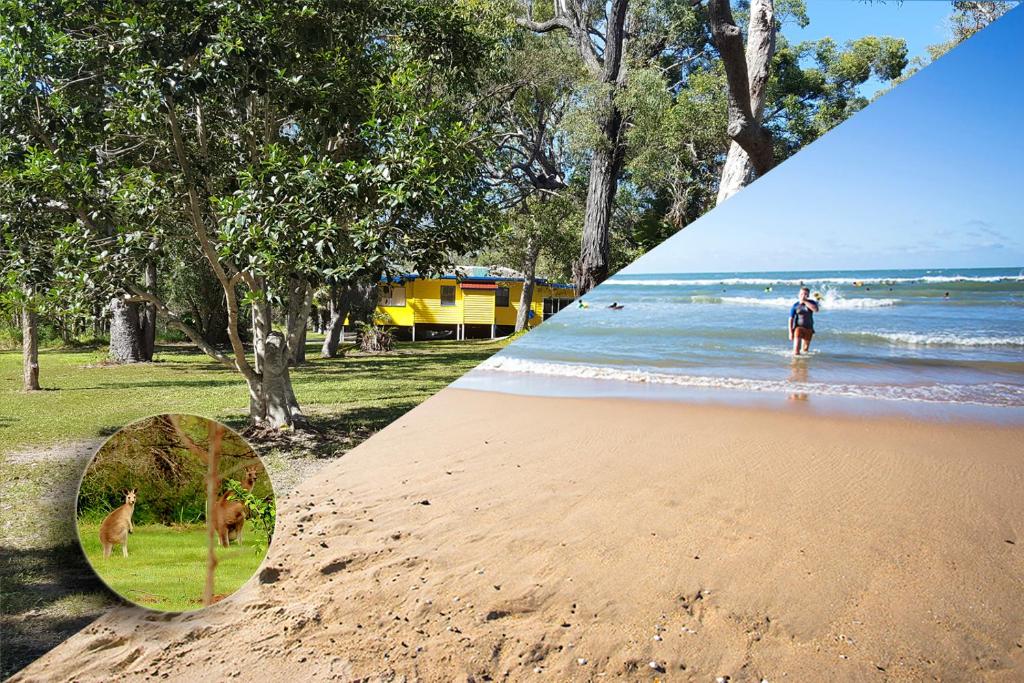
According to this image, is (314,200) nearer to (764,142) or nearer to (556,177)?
(556,177)

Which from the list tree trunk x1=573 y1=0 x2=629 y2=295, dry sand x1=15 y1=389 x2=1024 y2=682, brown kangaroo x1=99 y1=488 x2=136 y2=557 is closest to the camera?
dry sand x1=15 y1=389 x2=1024 y2=682

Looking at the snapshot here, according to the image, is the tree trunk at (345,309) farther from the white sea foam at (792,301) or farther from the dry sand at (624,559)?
the white sea foam at (792,301)

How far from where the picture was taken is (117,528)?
8.04ft

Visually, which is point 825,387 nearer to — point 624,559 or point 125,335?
point 624,559

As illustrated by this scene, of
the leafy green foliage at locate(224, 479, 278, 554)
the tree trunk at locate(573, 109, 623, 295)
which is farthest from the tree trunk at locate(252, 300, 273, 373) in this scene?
the tree trunk at locate(573, 109, 623, 295)

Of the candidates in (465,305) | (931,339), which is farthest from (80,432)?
(931,339)

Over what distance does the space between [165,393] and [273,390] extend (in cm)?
39

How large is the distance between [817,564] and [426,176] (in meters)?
1.85

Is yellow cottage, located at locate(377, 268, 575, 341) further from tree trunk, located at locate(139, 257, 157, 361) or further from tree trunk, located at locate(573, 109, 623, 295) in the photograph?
tree trunk, located at locate(139, 257, 157, 361)

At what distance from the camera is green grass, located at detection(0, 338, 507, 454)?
289cm

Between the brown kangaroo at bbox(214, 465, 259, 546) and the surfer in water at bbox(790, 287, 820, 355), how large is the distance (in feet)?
7.30

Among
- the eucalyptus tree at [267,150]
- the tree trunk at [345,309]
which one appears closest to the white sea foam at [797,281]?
the eucalyptus tree at [267,150]

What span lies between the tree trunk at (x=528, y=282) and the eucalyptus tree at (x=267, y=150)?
437 mm

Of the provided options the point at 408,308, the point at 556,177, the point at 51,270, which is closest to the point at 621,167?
the point at 556,177
